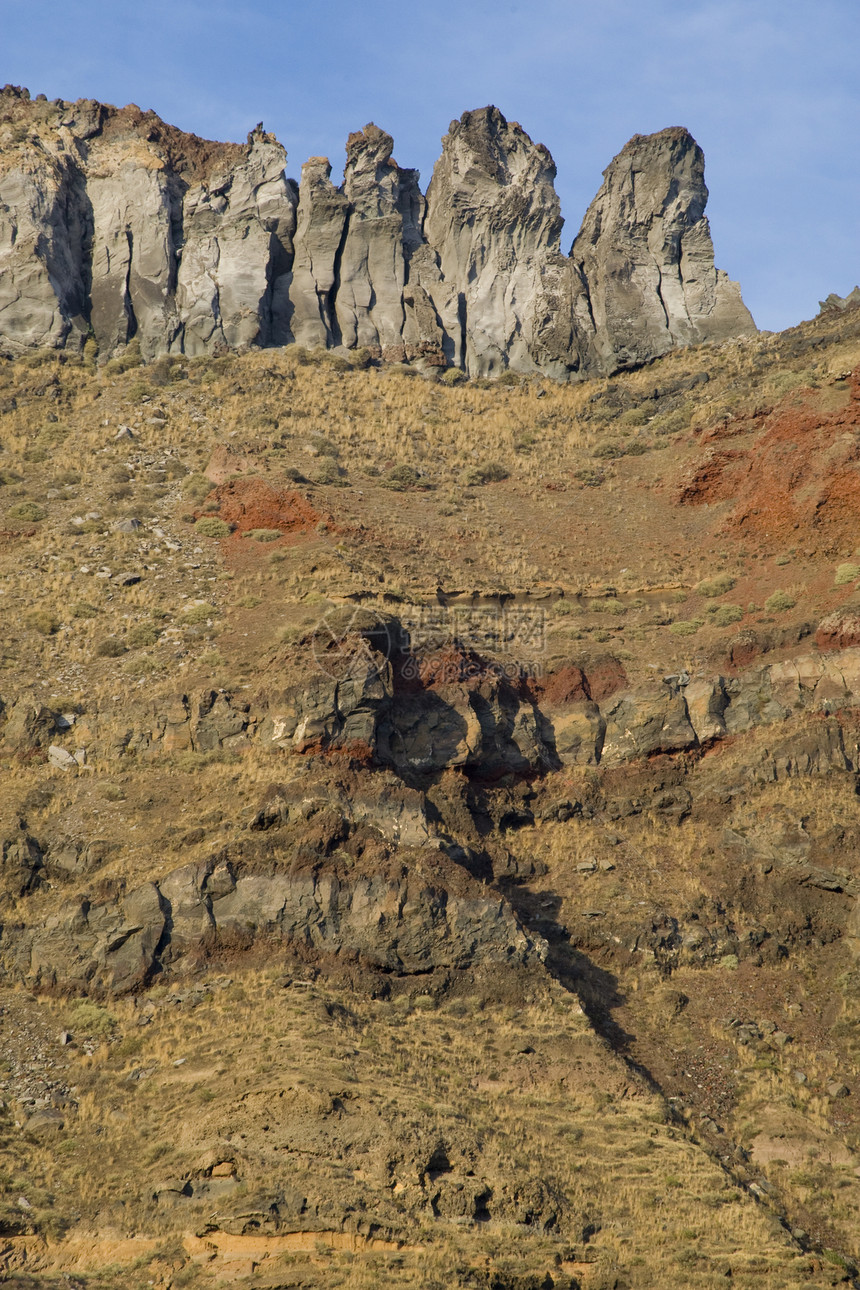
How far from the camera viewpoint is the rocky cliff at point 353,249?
65.9 meters

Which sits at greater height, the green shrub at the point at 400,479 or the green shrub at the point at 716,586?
the green shrub at the point at 400,479

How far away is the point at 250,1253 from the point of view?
1778cm

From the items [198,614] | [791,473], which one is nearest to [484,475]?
[791,473]

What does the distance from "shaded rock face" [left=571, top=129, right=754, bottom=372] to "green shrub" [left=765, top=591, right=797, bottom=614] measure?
32065 millimetres

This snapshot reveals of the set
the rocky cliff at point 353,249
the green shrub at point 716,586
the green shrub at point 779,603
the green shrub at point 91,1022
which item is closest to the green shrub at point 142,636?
the green shrub at point 91,1022

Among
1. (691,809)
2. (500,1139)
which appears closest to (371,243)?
(691,809)

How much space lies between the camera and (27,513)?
44750 millimetres

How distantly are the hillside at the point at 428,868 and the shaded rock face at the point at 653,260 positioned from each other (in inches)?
685

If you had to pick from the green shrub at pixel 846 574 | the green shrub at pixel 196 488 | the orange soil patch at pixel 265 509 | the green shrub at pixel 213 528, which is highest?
the green shrub at pixel 196 488

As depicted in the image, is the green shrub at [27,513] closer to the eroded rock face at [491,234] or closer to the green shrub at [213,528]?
the green shrub at [213,528]

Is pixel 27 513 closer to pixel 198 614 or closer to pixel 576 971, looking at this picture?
pixel 198 614

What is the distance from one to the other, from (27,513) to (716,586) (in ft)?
90.2

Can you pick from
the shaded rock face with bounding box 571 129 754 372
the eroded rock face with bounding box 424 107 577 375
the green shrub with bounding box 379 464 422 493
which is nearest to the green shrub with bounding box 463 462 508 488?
the green shrub with bounding box 379 464 422 493

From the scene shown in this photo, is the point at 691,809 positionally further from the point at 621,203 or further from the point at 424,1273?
the point at 621,203
